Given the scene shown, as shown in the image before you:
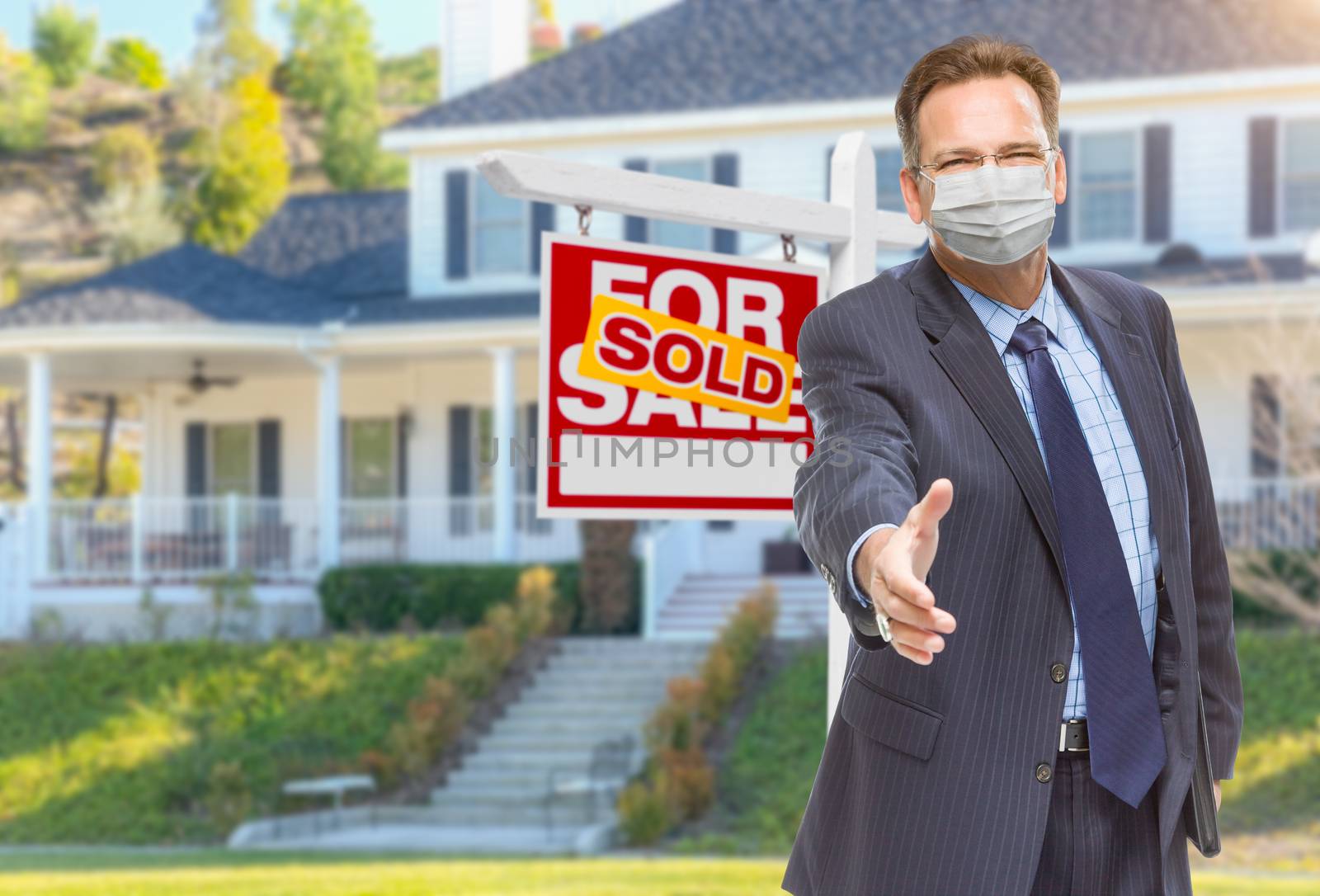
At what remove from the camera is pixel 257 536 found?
20.3 meters

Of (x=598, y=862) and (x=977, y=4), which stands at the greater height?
(x=977, y=4)

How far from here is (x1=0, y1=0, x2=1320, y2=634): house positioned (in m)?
19.0

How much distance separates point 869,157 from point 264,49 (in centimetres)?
7158

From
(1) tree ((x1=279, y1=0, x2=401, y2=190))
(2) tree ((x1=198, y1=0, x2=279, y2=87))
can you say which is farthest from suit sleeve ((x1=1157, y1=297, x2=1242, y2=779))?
(2) tree ((x1=198, y1=0, x2=279, y2=87))

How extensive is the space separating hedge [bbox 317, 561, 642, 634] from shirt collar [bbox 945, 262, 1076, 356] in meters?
15.8

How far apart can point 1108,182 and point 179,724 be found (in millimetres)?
12271

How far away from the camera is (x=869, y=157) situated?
13.6ft

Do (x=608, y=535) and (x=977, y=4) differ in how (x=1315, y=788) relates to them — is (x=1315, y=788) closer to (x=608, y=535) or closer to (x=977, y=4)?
(x=608, y=535)

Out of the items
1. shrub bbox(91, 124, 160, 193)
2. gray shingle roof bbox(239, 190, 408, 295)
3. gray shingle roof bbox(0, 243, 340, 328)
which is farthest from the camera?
shrub bbox(91, 124, 160, 193)

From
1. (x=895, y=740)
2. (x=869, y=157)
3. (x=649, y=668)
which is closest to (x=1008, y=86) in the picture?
(x=895, y=740)

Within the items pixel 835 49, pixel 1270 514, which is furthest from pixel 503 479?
pixel 1270 514

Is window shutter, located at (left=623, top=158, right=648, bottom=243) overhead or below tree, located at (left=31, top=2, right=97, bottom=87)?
below

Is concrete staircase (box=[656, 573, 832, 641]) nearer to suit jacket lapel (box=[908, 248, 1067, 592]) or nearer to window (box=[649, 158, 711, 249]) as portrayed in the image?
window (box=[649, 158, 711, 249])

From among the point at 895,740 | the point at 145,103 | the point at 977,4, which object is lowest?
the point at 895,740
